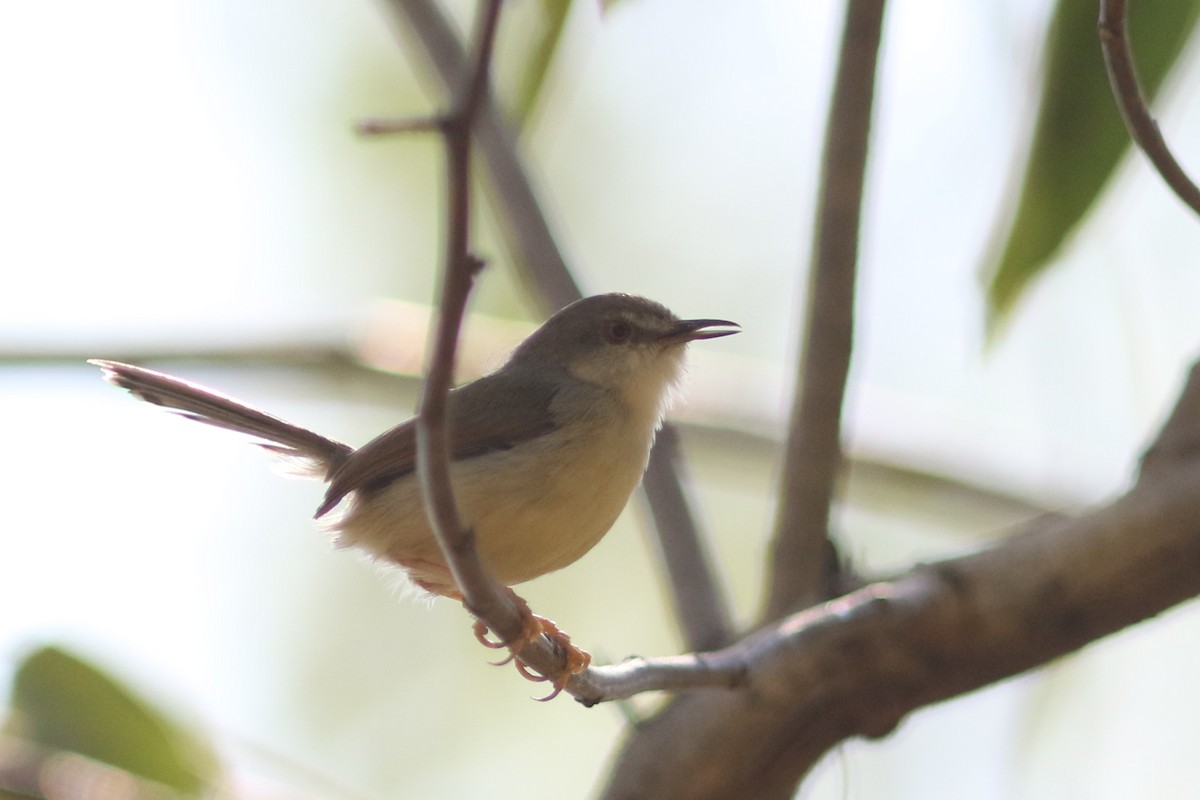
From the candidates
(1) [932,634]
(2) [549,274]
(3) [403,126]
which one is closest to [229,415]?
(2) [549,274]

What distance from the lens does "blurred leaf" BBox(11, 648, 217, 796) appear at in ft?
12.5

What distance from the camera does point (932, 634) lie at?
2953 millimetres

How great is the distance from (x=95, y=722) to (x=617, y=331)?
2080mm

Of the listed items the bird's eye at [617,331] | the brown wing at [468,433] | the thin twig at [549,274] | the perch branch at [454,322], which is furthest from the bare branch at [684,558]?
the perch branch at [454,322]

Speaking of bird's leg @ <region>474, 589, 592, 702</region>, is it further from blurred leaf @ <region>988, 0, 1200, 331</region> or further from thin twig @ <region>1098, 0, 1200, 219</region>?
thin twig @ <region>1098, 0, 1200, 219</region>

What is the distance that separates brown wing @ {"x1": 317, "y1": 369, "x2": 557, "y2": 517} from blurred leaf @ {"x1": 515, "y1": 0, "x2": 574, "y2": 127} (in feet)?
3.02

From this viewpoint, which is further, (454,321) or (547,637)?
(547,637)

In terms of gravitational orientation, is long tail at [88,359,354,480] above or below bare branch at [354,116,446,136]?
below

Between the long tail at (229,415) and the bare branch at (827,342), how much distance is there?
1.64 metres

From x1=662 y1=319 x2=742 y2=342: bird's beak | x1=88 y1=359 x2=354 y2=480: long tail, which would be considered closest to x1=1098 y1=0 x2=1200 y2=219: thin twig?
x1=662 y1=319 x2=742 y2=342: bird's beak

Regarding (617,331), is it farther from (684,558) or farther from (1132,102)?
(1132,102)

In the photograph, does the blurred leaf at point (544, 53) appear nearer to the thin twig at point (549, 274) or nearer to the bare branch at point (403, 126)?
the bare branch at point (403, 126)

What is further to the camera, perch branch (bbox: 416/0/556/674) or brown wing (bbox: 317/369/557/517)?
brown wing (bbox: 317/369/557/517)

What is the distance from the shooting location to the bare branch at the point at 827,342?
→ 3.06 metres
